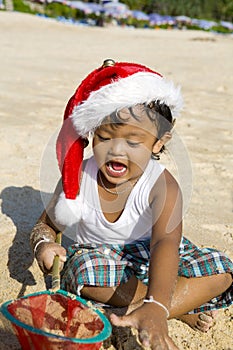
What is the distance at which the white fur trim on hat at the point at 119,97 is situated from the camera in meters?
1.86

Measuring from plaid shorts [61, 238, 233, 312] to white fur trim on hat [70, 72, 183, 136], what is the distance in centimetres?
47

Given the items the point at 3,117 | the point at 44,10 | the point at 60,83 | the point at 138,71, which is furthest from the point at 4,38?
the point at 44,10

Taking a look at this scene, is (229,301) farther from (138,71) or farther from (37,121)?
(37,121)

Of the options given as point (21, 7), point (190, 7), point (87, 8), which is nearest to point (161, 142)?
point (21, 7)

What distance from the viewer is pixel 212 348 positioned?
73.8 inches

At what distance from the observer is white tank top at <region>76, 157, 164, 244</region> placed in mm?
2031

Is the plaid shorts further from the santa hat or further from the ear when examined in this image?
the ear

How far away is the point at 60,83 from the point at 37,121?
2.53 meters

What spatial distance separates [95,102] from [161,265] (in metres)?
0.63

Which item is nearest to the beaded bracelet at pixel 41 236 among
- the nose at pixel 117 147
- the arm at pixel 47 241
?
the arm at pixel 47 241

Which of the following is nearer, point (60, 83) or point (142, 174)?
point (142, 174)

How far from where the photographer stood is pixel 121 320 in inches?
57.4

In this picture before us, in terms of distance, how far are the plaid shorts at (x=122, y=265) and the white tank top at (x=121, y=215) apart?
0.13 ft

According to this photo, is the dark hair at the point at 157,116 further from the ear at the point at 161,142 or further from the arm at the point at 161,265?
the arm at the point at 161,265
